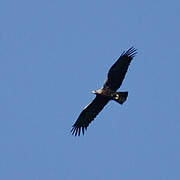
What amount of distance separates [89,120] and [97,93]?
1.30 meters

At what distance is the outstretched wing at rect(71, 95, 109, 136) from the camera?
1137 inches

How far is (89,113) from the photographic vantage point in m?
29.1

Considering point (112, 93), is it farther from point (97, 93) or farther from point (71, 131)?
point (71, 131)

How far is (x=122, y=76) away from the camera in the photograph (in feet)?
91.3

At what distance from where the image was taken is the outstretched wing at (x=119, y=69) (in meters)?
27.7

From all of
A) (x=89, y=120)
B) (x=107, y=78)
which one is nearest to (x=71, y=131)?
(x=89, y=120)

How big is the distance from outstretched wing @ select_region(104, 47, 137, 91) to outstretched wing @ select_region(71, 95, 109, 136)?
92 cm

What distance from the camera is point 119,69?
27.7 meters

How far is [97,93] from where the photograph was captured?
28.5 meters

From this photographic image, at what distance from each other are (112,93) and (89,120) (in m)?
1.75

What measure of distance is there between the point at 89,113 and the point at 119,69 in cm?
235

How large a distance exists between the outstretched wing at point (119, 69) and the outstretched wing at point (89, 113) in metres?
0.92

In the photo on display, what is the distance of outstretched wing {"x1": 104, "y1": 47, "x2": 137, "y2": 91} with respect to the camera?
2772 cm

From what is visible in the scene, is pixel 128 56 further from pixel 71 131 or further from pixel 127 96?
pixel 71 131
